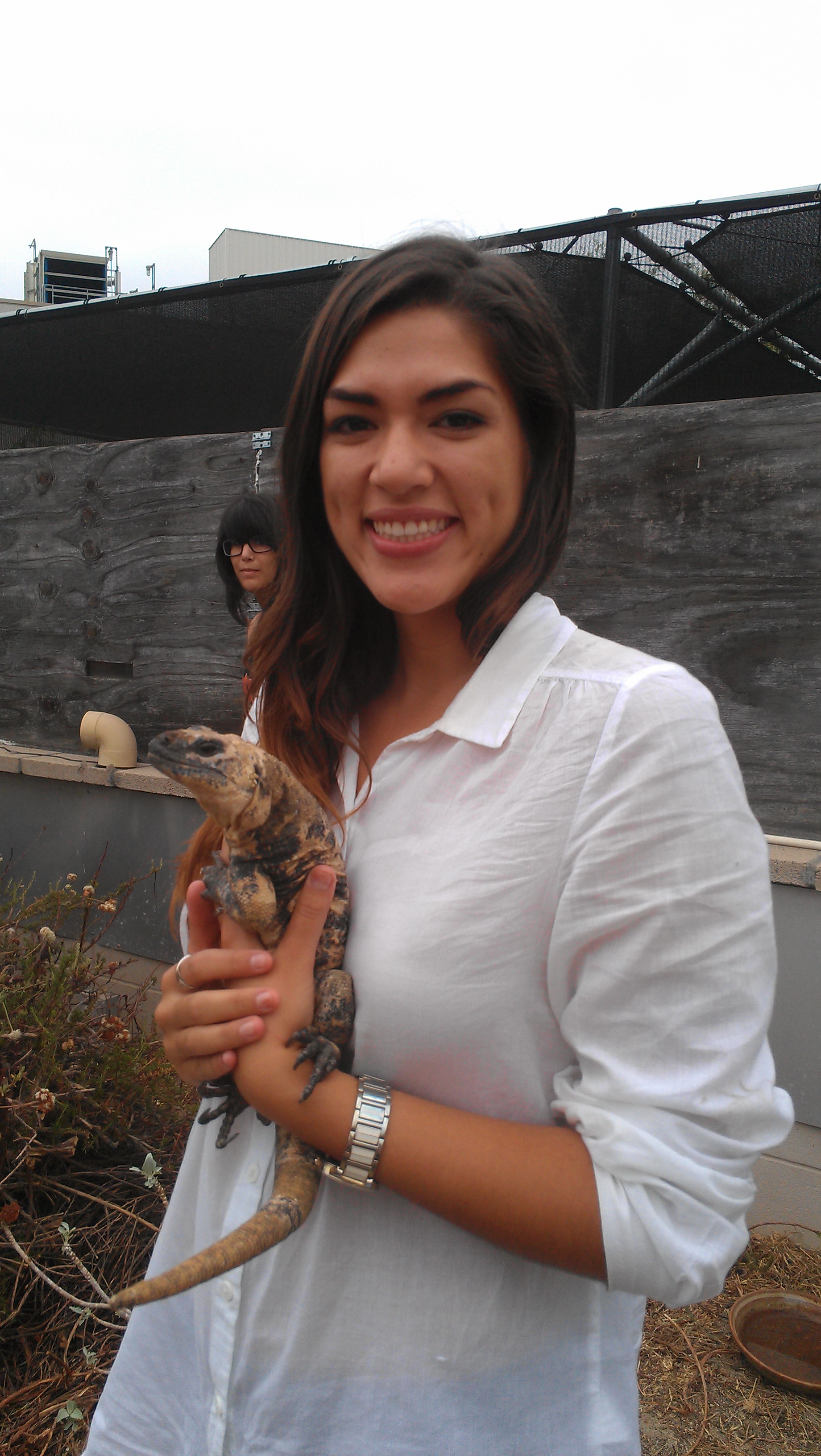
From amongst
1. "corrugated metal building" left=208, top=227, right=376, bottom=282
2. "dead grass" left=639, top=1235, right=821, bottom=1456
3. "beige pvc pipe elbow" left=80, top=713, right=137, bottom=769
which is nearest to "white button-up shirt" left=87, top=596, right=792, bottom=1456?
"dead grass" left=639, top=1235, right=821, bottom=1456

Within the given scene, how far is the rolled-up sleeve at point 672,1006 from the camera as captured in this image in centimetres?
101

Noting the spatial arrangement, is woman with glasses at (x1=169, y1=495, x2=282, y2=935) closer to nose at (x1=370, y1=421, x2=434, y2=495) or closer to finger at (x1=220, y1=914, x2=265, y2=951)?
finger at (x1=220, y1=914, x2=265, y2=951)

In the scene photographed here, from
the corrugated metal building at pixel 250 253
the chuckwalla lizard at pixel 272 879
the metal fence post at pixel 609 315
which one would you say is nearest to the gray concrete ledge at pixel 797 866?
the metal fence post at pixel 609 315

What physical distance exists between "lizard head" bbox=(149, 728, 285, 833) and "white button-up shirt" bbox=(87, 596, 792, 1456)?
20 centimetres

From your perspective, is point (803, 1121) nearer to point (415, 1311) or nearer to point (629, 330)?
point (415, 1311)

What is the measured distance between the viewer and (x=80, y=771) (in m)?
4.84

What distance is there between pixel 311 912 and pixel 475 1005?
288 mm

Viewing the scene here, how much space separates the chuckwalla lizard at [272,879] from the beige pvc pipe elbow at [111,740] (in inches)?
138

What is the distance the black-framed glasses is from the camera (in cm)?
397

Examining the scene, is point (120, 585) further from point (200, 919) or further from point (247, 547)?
point (200, 919)

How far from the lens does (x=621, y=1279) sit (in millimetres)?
1032

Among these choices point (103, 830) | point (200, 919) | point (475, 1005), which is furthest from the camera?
point (103, 830)

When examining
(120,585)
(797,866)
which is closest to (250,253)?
(120,585)

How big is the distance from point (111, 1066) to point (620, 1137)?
253 centimetres
